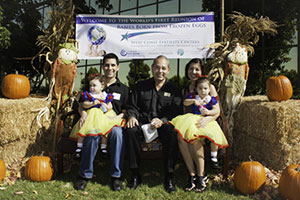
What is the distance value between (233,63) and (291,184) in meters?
2.05

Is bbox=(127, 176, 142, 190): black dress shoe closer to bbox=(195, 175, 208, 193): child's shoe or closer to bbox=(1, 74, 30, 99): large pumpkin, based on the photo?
bbox=(195, 175, 208, 193): child's shoe

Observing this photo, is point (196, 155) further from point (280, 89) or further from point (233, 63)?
point (233, 63)

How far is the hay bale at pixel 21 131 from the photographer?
382 cm

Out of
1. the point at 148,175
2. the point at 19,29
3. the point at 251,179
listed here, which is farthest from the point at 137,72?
the point at 251,179

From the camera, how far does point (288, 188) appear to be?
2.79m

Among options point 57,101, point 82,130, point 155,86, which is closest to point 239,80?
point 155,86

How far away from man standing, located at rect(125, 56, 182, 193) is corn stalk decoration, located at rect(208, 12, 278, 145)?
3.18 feet

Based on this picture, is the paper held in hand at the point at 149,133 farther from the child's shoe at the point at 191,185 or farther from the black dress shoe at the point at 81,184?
the black dress shoe at the point at 81,184

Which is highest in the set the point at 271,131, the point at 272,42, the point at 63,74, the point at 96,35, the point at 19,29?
the point at 19,29

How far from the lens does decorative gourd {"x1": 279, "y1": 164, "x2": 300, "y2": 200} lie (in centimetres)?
273

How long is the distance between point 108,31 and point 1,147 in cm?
321

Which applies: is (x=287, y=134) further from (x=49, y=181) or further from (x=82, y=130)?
(x=49, y=181)

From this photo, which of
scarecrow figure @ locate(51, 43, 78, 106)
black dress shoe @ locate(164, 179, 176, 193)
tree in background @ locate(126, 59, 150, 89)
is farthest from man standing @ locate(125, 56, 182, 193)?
tree in background @ locate(126, 59, 150, 89)

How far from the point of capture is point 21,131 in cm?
390
